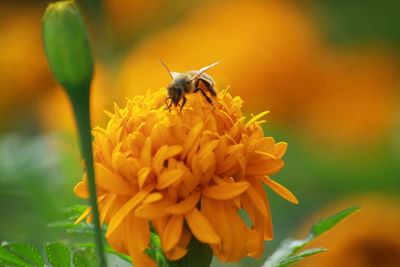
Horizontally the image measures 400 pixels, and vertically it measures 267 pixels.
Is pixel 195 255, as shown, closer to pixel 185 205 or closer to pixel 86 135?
pixel 185 205

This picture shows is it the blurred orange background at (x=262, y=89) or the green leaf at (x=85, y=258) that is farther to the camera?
the blurred orange background at (x=262, y=89)

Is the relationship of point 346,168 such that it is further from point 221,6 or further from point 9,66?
point 221,6

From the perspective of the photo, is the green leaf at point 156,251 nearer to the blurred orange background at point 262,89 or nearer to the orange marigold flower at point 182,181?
the orange marigold flower at point 182,181

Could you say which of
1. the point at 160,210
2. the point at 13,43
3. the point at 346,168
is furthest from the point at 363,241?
the point at 13,43

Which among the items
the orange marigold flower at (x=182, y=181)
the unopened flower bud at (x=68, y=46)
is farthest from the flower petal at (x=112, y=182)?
the unopened flower bud at (x=68, y=46)

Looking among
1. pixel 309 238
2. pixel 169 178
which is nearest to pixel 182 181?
pixel 169 178

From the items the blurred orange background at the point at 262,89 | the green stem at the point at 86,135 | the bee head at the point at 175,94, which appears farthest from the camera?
the blurred orange background at the point at 262,89
